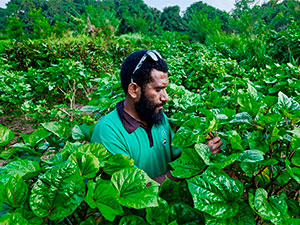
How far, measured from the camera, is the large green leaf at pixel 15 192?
59 cm

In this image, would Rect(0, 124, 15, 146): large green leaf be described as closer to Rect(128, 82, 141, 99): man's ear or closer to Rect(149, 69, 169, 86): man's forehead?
Rect(128, 82, 141, 99): man's ear

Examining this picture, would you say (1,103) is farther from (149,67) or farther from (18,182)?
(18,182)

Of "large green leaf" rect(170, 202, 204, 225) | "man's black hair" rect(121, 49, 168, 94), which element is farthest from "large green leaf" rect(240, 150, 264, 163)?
"man's black hair" rect(121, 49, 168, 94)

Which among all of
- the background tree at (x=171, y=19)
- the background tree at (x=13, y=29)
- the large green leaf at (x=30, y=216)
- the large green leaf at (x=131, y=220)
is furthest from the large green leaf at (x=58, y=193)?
the background tree at (x=171, y=19)

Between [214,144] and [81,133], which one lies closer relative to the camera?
[214,144]

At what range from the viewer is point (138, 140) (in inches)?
52.1

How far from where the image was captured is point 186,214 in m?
0.69

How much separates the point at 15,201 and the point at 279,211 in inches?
29.4

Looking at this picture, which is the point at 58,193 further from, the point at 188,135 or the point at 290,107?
the point at 290,107

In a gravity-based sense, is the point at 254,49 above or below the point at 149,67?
above

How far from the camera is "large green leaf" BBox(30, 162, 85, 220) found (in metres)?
0.57

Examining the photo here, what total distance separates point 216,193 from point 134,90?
2.64 feet

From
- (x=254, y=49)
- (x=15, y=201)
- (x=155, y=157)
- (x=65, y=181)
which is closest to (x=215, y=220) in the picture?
(x=65, y=181)

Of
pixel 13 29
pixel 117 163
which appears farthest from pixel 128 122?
pixel 13 29
